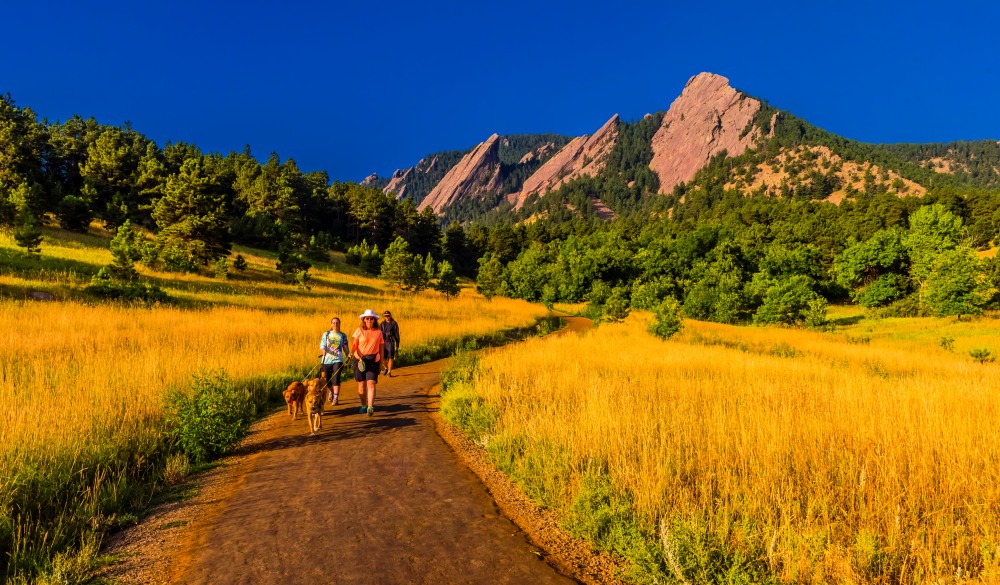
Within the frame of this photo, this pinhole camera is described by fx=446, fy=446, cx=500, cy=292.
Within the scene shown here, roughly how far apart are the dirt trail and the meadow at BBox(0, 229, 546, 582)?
101 centimetres

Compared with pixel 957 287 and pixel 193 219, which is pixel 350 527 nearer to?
pixel 193 219

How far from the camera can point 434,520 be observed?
4.42 meters

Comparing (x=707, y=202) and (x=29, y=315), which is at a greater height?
(x=707, y=202)

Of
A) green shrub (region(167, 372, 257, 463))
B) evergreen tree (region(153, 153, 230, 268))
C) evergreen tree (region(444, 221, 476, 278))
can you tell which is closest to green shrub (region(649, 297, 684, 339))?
green shrub (region(167, 372, 257, 463))

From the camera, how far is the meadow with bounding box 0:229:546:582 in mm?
4020

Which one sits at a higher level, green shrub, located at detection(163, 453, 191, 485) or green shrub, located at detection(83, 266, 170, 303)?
green shrub, located at detection(83, 266, 170, 303)

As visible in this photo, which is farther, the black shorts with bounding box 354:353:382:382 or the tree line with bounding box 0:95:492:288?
the tree line with bounding box 0:95:492:288

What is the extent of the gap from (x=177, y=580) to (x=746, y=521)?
4.53 metres

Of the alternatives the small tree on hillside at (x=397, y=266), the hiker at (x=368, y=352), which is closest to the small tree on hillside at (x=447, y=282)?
the small tree on hillside at (x=397, y=266)

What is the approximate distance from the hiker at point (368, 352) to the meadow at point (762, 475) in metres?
1.49

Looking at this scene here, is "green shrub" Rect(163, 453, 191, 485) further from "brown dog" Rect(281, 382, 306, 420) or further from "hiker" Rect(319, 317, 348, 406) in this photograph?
"hiker" Rect(319, 317, 348, 406)

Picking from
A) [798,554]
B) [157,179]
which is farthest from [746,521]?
[157,179]

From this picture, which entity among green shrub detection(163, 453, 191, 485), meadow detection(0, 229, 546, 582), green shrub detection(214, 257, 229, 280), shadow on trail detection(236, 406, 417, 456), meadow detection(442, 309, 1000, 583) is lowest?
shadow on trail detection(236, 406, 417, 456)

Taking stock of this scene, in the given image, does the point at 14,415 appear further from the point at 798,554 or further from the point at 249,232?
the point at 249,232
